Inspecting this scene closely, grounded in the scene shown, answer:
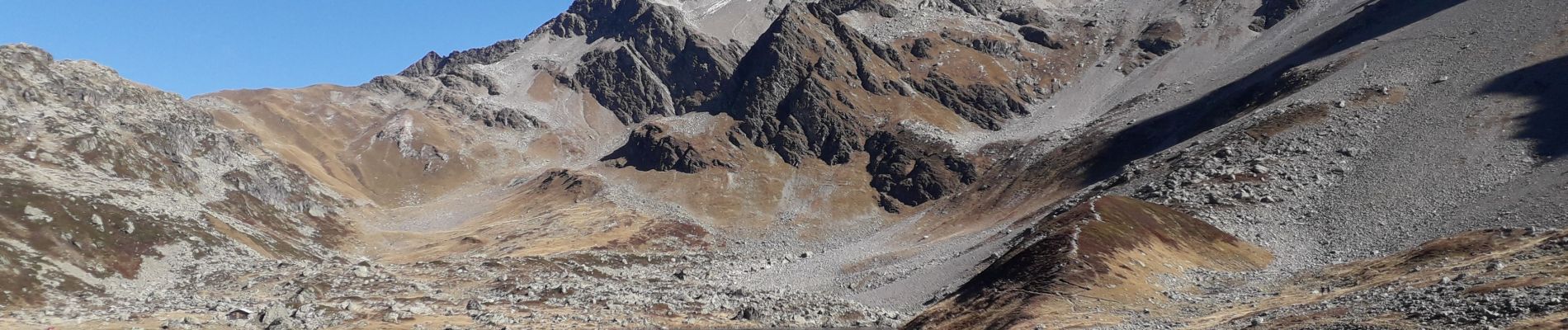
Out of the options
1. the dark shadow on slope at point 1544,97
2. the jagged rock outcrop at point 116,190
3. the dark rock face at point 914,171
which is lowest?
the dark rock face at point 914,171

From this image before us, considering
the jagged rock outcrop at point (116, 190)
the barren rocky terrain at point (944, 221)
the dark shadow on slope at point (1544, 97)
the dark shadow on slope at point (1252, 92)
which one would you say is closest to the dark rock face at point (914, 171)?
the barren rocky terrain at point (944, 221)

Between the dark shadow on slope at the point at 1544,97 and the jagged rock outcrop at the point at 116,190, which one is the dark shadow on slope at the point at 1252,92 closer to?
the dark shadow on slope at the point at 1544,97

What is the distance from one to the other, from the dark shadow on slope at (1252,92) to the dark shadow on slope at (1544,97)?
98.1 ft

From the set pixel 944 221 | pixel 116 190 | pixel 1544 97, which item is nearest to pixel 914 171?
pixel 944 221

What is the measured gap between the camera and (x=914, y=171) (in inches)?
7126

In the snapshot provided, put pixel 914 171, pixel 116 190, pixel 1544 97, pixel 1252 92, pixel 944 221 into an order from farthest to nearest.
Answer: pixel 914 171, pixel 1252 92, pixel 944 221, pixel 1544 97, pixel 116 190

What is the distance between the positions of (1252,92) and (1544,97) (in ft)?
155

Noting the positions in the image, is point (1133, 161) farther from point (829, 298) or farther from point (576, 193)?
point (576, 193)

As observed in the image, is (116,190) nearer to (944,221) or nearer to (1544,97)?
(944,221)

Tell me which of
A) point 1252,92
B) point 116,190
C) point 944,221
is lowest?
point 944,221

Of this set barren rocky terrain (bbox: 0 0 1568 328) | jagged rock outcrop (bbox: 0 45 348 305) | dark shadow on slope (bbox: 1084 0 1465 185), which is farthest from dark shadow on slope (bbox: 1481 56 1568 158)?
jagged rock outcrop (bbox: 0 45 348 305)

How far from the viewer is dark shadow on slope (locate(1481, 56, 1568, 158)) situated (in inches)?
3629

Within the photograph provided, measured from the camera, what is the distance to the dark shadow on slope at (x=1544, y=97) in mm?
92188

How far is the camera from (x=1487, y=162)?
303 feet
